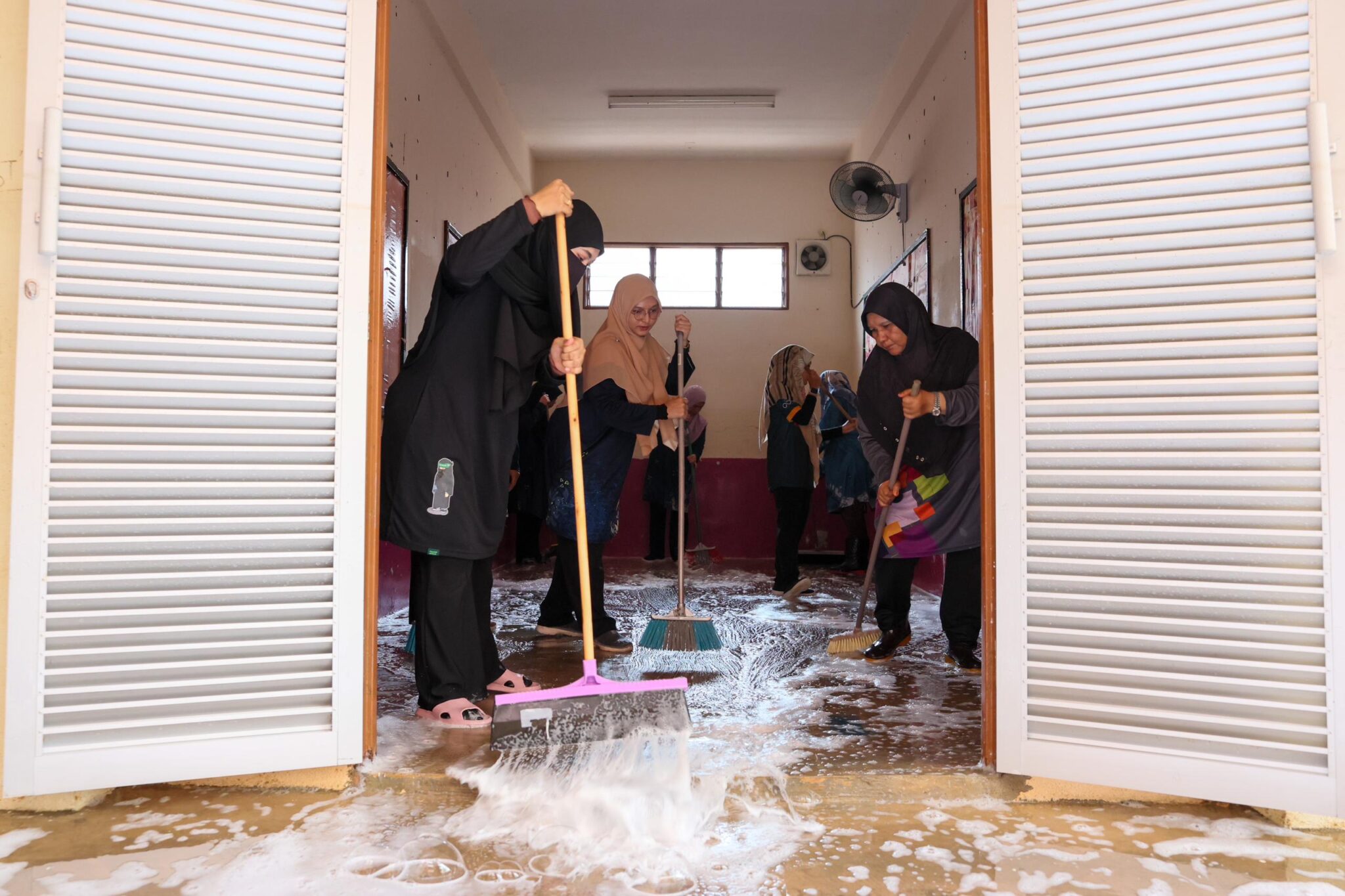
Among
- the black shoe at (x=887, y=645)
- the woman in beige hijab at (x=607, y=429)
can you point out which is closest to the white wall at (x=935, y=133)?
the woman in beige hijab at (x=607, y=429)

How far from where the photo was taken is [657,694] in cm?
214

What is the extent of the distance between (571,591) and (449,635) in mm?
1135

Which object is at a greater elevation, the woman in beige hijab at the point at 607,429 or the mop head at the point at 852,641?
the woman in beige hijab at the point at 607,429

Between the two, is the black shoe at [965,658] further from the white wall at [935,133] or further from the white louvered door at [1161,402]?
the white wall at [935,133]

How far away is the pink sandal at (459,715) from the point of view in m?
2.51

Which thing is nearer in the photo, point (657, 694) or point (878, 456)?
point (657, 694)

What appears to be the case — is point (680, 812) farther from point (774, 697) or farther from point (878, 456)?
point (878, 456)

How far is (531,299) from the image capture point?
8.72ft

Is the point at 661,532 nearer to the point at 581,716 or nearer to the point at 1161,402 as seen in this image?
the point at 581,716

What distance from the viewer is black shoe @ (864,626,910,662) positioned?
3.43 meters

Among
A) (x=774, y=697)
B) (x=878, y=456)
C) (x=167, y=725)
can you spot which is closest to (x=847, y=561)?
(x=878, y=456)

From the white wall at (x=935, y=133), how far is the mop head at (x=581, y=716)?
3382mm

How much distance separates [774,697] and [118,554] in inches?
71.9

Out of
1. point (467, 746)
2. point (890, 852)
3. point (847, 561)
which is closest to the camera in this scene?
point (890, 852)
